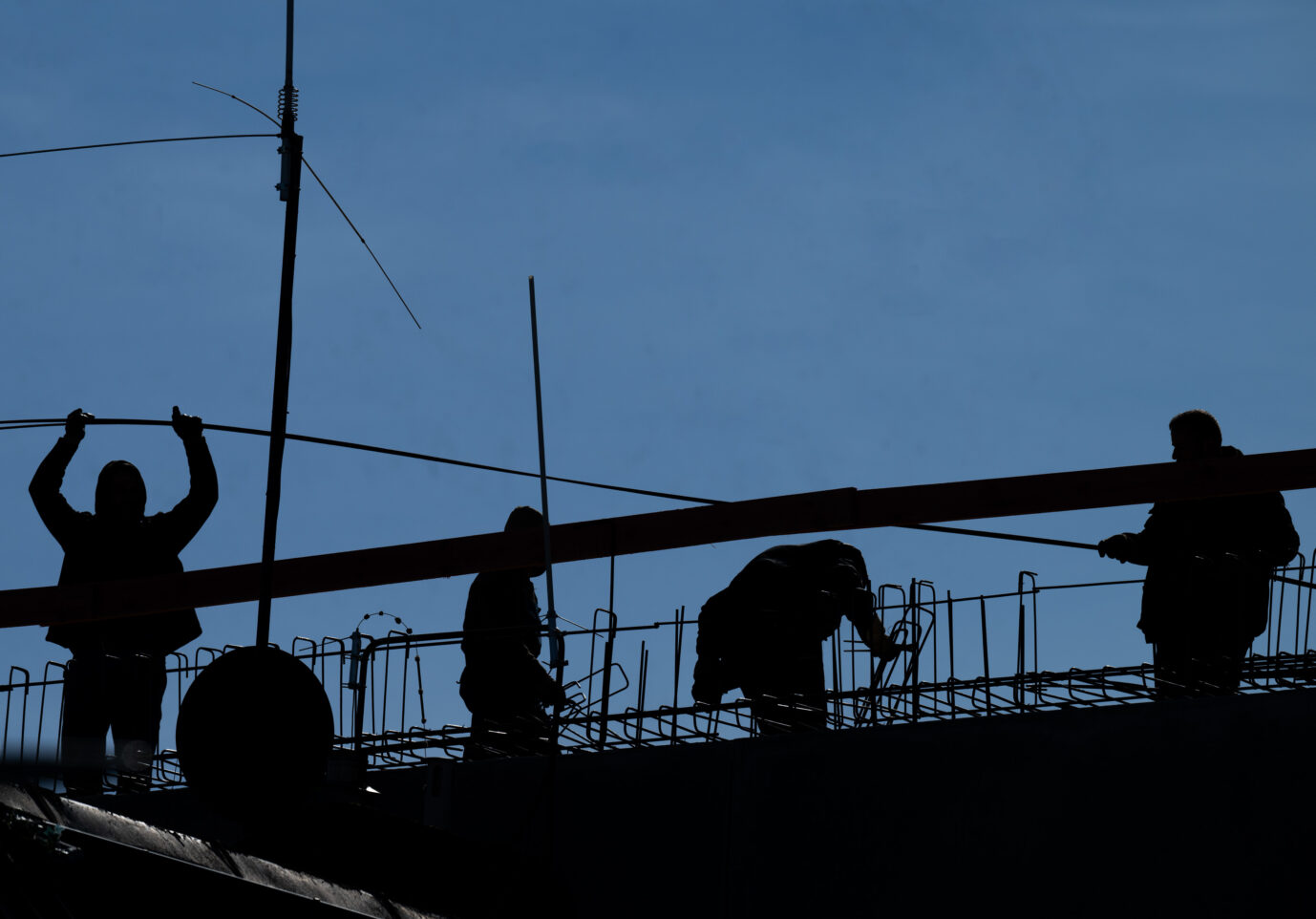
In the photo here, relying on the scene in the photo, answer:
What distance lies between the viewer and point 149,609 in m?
9.29

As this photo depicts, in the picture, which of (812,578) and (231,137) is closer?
(231,137)

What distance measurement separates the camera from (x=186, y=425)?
9742 millimetres

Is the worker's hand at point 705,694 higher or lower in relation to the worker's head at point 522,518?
lower

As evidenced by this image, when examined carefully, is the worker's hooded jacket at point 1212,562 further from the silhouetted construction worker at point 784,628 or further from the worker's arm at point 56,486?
the worker's arm at point 56,486

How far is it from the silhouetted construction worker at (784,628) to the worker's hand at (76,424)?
327cm

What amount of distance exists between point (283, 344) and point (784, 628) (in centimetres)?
274

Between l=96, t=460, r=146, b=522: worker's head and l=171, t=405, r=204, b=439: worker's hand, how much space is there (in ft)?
1.20

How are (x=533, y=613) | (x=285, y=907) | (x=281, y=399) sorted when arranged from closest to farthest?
Answer: (x=285, y=907) → (x=281, y=399) → (x=533, y=613)

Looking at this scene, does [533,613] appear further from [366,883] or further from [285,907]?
[285,907]

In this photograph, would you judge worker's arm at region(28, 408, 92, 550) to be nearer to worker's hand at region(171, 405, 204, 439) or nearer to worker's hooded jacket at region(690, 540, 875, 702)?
worker's hand at region(171, 405, 204, 439)

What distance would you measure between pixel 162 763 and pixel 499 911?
10.3 feet

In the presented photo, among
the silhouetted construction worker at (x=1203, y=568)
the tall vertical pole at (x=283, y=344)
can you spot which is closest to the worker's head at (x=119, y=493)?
the tall vertical pole at (x=283, y=344)

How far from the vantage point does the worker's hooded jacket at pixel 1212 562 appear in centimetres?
833

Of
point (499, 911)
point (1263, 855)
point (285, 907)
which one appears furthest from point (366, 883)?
point (1263, 855)
